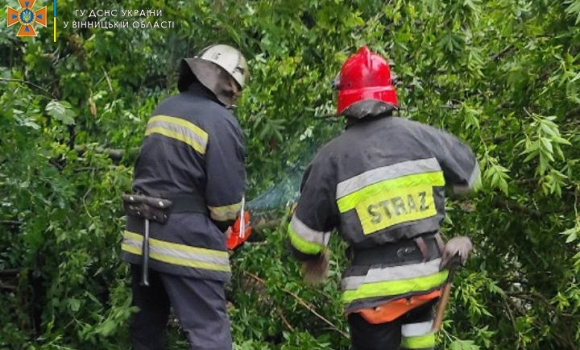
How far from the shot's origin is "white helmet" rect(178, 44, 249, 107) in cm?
368

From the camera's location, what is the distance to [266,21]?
4.03m

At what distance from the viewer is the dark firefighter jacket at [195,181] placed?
3.51 meters

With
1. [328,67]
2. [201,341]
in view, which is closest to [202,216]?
[201,341]

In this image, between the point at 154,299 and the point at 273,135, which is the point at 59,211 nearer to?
the point at 154,299

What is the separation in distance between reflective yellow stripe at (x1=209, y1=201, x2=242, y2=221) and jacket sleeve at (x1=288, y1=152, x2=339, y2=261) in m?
0.27

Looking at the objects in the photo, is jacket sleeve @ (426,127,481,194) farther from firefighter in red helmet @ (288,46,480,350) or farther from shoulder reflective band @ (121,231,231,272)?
shoulder reflective band @ (121,231,231,272)

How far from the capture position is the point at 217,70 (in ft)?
12.2

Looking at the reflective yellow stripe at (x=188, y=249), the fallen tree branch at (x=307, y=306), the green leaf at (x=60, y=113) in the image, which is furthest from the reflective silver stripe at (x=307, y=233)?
the green leaf at (x=60, y=113)

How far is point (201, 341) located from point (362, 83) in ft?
4.03

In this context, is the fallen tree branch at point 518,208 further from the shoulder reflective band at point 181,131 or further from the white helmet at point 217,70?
the shoulder reflective band at point 181,131

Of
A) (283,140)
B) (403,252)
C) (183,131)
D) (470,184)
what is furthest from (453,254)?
(283,140)

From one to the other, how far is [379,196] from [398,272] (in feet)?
0.98

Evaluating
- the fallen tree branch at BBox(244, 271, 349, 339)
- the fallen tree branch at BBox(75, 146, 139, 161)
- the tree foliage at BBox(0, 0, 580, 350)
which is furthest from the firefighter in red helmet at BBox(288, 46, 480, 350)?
the fallen tree branch at BBox(75, 146, 139, 161)

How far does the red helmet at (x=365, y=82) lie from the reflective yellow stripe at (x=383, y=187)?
31 cm
